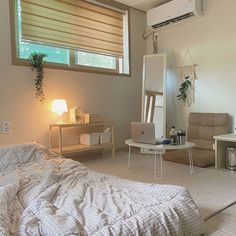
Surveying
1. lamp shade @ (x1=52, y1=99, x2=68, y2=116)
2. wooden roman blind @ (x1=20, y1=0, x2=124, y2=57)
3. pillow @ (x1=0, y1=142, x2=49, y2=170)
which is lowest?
pillow @ (x1=0, y1=142, x2=49, y2=170)

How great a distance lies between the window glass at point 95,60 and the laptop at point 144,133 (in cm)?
159

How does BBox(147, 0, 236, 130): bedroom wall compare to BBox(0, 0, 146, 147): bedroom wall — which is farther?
BBox(147, 0, 236, 130): bedroom wall

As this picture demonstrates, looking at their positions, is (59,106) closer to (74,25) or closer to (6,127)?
(6,127)

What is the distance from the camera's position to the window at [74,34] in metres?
3.77

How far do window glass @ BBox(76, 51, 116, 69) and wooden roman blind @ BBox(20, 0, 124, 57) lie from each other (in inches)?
3.5

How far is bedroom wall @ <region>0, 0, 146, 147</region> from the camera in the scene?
359 cm

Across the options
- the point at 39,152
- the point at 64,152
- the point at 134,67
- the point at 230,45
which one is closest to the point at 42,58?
the point at 64,152

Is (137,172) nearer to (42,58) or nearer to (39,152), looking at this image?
(39,152)

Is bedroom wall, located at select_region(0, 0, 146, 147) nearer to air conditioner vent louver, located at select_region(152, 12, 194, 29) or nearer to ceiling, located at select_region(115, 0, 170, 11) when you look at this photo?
ceiling, located at select_region(115, 0, 170, 11)

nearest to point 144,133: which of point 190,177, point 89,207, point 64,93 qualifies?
point 190,177

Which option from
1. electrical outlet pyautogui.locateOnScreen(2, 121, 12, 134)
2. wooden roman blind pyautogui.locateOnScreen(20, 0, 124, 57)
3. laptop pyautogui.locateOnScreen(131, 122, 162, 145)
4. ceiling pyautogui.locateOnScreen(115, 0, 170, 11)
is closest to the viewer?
laptop pyautogui.locateOnScreen(131, 122, 162, 145)

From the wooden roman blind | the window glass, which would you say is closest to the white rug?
the window glass

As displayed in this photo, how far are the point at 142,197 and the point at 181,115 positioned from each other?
334cm

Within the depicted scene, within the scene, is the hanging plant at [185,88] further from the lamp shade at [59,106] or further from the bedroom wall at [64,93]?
the lamp shade at [59,106]
